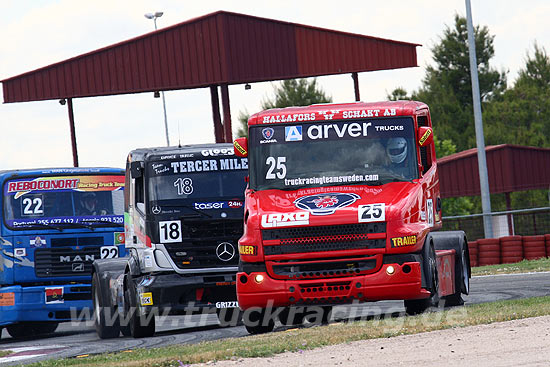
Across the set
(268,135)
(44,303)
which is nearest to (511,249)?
(44,303)

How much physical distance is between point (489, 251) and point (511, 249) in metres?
0.66

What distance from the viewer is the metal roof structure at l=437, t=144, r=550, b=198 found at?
46562 mm

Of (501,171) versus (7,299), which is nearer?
(7,299)

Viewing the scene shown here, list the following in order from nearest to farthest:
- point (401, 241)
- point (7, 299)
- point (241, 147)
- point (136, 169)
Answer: point (401, 241) → point (241, 147) → point (136, 169) → point (7, 299)

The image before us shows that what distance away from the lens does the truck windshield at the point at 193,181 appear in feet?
49.9

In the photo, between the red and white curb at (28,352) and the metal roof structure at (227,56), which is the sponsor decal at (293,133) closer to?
the red and white curb at (28,352)

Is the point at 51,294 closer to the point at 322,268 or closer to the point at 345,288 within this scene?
the point at 322,268

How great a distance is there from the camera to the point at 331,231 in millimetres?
12906

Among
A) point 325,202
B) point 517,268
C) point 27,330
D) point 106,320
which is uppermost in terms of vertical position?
point 325,202

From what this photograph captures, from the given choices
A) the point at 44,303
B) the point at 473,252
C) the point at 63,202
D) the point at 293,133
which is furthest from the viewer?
the point at 473,252

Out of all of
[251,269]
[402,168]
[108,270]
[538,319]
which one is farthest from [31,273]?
[538,319]

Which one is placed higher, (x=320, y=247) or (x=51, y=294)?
(x=320, y=247)

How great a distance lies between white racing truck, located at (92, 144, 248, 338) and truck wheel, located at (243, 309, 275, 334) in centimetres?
115

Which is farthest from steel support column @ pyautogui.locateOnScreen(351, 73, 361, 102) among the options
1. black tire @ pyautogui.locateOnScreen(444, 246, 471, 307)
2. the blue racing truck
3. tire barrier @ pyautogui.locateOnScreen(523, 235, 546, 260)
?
black tire @ pyautogui.locateOnScreen(444, 246, 471, 307)
